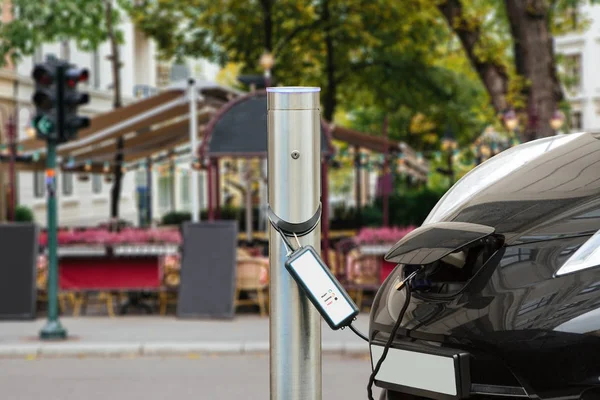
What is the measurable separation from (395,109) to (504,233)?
93.9 feet

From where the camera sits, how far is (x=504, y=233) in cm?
292

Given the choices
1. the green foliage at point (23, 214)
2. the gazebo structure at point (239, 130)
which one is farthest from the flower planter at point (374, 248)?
the green foliage at point (23, 214)

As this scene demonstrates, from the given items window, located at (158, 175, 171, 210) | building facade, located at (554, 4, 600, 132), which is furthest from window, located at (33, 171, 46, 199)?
building facade, located at (554, 4, 600, 132)

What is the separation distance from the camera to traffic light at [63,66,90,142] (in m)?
12.5

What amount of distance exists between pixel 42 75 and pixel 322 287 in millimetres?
9763

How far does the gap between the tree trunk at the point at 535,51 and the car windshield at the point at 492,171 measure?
50.0ft

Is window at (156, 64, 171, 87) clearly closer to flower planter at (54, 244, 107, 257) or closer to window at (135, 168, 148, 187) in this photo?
window at (135, 168, 148, 187)

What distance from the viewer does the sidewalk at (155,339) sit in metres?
11.5

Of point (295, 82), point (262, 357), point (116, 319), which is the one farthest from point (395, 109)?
point (262, 357)

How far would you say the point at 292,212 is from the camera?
11.0 ft

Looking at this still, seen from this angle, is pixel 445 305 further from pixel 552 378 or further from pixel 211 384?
pixel 211 384

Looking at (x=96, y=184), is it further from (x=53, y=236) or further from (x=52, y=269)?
(x=53, y=236)

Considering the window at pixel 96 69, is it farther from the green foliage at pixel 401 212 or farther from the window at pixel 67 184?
the green foliage at pixel 401 212

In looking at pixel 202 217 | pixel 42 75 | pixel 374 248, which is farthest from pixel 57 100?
pixel 202 217
